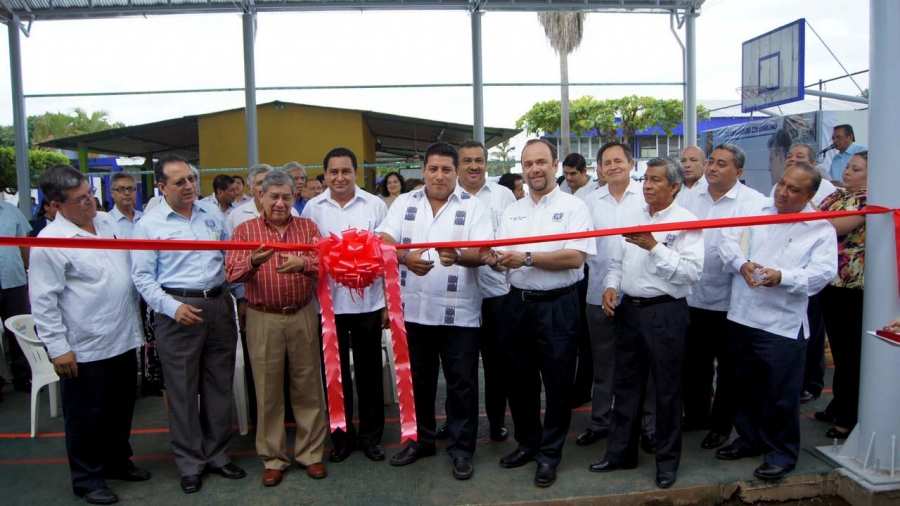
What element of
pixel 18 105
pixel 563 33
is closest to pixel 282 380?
pixel 18 105

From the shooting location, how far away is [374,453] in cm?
430

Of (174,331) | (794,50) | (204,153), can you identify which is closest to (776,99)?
(794,50)

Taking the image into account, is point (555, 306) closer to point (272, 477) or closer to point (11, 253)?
point (272, 477)

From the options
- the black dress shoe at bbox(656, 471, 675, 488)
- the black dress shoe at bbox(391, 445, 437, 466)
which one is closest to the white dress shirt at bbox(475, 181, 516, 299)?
→ the black dress shoe at bbox(391, 445, 437, 466)

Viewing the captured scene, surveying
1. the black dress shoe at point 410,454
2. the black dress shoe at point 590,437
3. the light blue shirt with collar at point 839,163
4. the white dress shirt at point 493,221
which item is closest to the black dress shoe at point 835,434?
the black dress shoe at point 590,437

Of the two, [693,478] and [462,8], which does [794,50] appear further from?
[693,478]

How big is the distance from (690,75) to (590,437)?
19.5ft

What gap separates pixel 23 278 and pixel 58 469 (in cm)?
264

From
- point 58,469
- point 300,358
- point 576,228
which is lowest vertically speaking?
point 58,469

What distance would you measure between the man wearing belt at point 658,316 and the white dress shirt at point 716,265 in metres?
0.66

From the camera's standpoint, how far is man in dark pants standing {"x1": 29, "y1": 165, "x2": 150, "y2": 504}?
11.8 ft

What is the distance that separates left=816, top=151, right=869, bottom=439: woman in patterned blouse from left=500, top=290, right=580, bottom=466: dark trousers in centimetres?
195

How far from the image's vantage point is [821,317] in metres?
5.23

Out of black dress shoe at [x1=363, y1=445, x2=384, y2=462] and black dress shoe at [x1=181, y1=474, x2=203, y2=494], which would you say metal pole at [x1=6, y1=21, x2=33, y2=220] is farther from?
black dress shoe at [x1=363, y1=445, x2=384, y2=462]
